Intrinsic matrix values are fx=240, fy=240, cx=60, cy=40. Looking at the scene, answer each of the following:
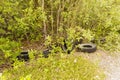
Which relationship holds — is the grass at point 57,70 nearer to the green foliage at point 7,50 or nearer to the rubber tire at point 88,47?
the green foliage at point 7,50

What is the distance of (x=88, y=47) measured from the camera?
4.59 m

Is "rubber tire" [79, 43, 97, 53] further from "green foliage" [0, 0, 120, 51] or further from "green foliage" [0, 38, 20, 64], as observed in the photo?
"green foliage" [0, 38, 20, 64]

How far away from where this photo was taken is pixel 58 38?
14.8ft

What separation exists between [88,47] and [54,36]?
68 centimetres

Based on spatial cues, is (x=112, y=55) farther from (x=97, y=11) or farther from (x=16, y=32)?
(x=16, y=32)

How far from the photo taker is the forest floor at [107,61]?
12.5 feet

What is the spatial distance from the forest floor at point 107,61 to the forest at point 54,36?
7cm

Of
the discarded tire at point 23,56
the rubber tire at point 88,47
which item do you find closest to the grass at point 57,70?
the discarded tire at point 23,56

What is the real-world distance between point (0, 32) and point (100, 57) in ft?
6.05

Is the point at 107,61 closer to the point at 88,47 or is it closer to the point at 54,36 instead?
the point at 88,47

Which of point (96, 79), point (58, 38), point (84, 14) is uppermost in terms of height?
point (84, 14)

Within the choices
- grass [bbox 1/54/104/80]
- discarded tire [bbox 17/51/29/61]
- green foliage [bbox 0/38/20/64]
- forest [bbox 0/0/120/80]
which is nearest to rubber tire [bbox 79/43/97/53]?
forest [bbox 0/0/120/80]

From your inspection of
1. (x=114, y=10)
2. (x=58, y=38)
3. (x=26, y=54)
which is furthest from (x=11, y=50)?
(x=114, y=10)

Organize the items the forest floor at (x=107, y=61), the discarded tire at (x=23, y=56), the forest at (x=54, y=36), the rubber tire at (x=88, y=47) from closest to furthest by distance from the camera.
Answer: the forest at (x=54, y=36), the forest floor at (x=107, y=61), the discarded tire at (x=23, y=56), the rubber tire at (x=88, y=47)
